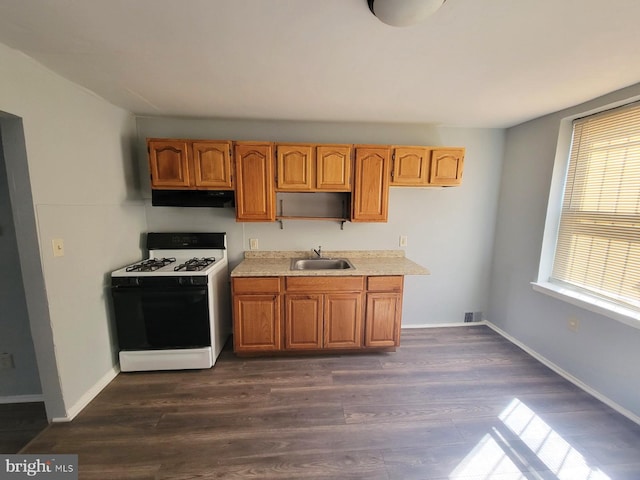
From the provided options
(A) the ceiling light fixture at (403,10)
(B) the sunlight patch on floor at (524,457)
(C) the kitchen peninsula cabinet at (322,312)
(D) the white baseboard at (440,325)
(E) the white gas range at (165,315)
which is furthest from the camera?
(D) the white baseboard at (440,325)

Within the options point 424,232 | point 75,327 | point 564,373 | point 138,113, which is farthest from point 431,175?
point 75,327

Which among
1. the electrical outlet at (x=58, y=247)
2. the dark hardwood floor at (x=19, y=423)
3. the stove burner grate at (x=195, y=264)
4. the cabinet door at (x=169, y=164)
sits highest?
the cabinet door at (x=169, y=164)

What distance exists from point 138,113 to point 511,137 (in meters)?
4.07

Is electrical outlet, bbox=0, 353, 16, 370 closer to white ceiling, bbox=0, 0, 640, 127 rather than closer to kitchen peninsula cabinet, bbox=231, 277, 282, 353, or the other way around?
kitchen peninsula cabinet, bbox=231, 277, 282, 353

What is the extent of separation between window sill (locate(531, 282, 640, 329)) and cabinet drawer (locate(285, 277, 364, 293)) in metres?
1.79

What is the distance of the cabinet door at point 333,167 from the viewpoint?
2414mm

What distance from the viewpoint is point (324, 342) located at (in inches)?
96.2

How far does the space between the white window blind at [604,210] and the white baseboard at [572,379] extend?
0.77 meters

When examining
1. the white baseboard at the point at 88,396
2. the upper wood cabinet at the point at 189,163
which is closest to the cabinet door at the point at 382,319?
the upper wood cabinet at the point at 189,163

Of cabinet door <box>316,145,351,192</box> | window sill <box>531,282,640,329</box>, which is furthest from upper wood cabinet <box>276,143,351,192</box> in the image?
window sill <box>531,282,640,329</box>

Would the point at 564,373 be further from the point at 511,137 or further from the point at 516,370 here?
the point at 511,137

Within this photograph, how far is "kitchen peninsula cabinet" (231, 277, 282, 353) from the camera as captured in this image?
2.33 metres

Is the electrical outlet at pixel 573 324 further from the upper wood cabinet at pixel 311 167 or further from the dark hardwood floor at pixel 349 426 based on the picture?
the upper wood cabinet at pixel 311 167

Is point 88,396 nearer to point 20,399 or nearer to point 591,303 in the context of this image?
point 20,399
